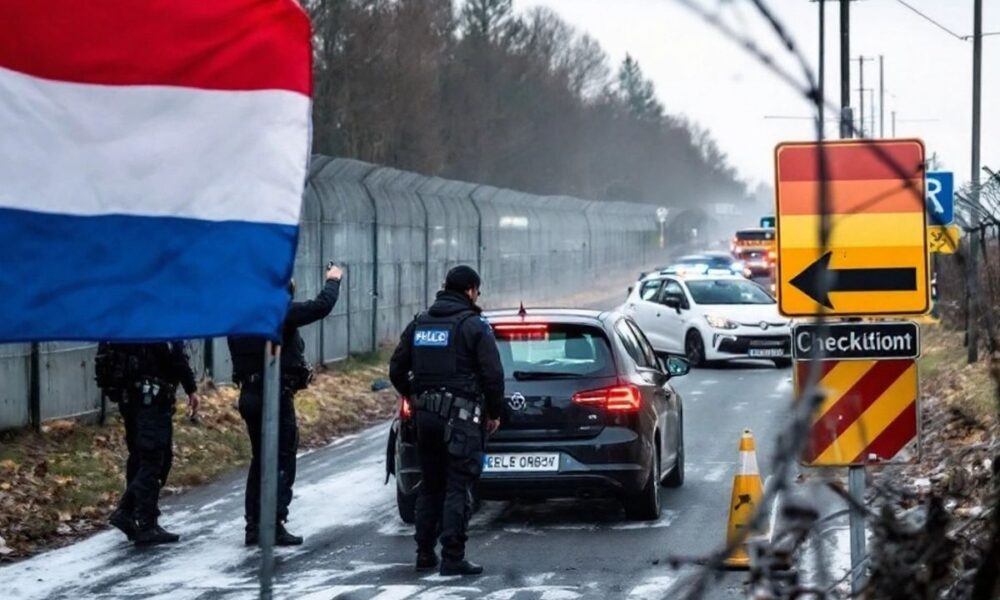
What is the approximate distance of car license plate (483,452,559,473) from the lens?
12703mm

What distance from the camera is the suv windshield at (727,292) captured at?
30.6m

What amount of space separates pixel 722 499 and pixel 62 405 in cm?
704

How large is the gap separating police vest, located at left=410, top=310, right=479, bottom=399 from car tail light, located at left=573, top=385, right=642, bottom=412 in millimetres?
1911

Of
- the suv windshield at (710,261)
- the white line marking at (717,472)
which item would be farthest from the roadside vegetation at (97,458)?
the suv windshield at (710,261)

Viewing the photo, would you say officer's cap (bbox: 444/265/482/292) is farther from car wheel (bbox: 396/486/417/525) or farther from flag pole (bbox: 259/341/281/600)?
flag pole (bbox: 259/341/281/600)

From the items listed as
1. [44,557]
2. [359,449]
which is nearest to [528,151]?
[359,449]

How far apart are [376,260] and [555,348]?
1798 cm

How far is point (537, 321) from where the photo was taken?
13211mm

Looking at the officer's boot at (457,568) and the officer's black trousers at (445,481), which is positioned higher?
the officer's black trousers at (445,481)

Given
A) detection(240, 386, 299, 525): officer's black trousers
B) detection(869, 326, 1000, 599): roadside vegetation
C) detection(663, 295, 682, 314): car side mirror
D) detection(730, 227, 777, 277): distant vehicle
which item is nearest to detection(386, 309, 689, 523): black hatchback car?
detection(240, 386, 299, 525): officer's black trousers

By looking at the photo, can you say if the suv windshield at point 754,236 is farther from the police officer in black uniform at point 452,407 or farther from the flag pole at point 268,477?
the flag pole at point 268,477

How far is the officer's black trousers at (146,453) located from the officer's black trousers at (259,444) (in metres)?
0.64

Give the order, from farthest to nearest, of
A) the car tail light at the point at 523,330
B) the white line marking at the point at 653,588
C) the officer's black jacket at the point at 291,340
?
the car tail light at the point at 523,330 < the officer's black jacket at the point at 291,340 < the white line marking at the point at 653,588

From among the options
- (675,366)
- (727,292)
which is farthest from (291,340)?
(727,292)
